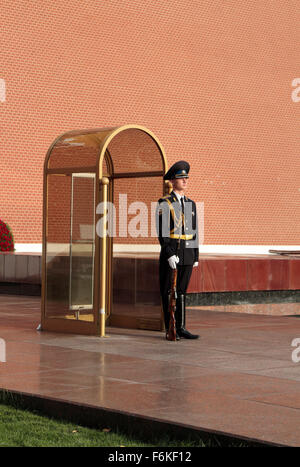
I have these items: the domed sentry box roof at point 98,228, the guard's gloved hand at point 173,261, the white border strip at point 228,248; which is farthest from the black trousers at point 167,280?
the white border strip at point 228,248

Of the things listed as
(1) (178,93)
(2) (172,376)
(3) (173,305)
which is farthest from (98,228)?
(1) (178,93)

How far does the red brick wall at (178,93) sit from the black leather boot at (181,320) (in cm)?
1276

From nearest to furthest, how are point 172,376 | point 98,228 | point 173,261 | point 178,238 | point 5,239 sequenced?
point 172,376, point 173,261, point 178,238, point 98,228, point 5,239

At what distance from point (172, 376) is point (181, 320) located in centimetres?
248

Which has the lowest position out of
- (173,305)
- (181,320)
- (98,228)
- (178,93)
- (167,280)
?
(181,320)

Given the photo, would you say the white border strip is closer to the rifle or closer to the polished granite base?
the polished granite base

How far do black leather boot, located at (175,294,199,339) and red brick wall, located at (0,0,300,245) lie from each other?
41.9 ft

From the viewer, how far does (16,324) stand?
400 inches

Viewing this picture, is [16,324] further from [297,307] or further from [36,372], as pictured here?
[297,307]

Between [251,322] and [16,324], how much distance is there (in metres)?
3.00

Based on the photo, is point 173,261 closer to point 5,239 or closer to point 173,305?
point 173,305

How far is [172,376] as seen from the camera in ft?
21.0

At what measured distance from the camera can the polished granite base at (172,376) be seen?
486cm
